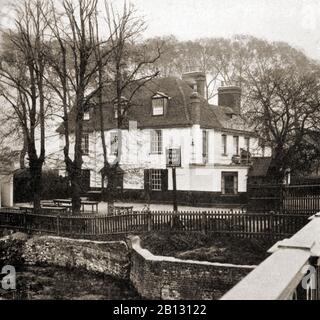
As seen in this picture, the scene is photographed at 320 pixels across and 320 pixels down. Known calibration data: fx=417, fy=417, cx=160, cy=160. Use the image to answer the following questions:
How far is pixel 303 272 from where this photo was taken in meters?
3.19

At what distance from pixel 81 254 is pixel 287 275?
15059 mm

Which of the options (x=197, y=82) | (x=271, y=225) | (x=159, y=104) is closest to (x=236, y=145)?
(x=197, y=82)

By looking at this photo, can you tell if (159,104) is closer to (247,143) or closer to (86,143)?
(86,143)

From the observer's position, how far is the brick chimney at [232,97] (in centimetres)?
3491

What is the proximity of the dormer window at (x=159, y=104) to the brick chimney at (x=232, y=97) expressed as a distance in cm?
724

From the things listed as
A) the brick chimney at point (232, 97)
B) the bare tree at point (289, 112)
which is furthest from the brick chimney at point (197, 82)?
the bare tree at point (289, 112)

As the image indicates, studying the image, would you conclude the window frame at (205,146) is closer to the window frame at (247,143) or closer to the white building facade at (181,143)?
the white building facade at (181,143)

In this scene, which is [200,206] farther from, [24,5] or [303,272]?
[303,272]

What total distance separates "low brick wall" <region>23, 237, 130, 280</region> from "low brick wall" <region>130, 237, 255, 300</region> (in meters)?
2.34

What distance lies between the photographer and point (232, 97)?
35.0 m

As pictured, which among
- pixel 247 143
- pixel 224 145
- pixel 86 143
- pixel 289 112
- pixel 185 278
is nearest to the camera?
pixel 185 278

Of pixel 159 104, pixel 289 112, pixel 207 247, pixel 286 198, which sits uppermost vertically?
Answer: pixel 159 104
